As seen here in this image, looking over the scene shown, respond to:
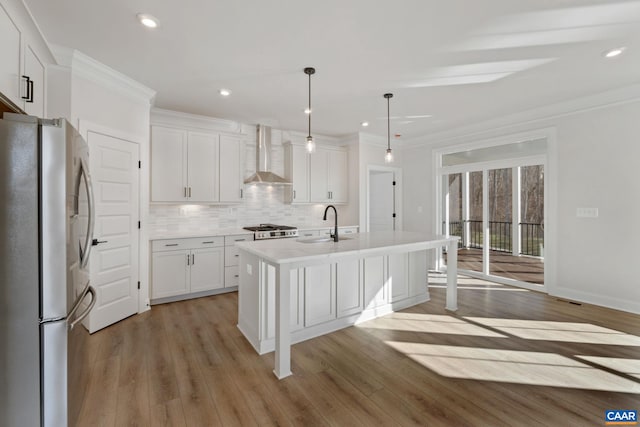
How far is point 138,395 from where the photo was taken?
6.39ft

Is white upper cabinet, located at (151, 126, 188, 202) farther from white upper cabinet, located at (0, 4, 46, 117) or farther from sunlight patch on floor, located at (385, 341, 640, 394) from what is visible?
sunlight patch on floor, located at (385, 341, 640, 394)

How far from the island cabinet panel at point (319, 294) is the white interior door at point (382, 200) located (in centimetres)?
360

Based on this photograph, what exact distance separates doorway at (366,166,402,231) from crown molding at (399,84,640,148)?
1.04 m

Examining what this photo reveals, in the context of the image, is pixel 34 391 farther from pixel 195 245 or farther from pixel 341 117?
pixel 341 117

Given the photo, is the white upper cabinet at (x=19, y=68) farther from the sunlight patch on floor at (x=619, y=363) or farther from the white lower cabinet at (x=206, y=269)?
the sunlight patch on floor at (x=619, y=363)

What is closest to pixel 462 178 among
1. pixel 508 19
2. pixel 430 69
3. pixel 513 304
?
pixel 513 304

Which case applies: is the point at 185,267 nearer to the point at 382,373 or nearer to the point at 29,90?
the point at 29,90

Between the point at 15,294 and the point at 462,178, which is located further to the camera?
the point at 462,178

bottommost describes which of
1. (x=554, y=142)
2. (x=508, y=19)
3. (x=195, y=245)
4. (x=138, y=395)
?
(x=138, y=395)

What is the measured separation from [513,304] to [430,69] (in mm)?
3103

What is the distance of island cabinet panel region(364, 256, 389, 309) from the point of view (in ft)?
10.6

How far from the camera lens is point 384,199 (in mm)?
6293

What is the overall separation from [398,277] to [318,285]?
1.21 m

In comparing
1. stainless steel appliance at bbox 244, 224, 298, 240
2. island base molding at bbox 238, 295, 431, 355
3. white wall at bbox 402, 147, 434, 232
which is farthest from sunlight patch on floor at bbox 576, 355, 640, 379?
stainless steel appliance at bbox 244, 224, 298, 240
